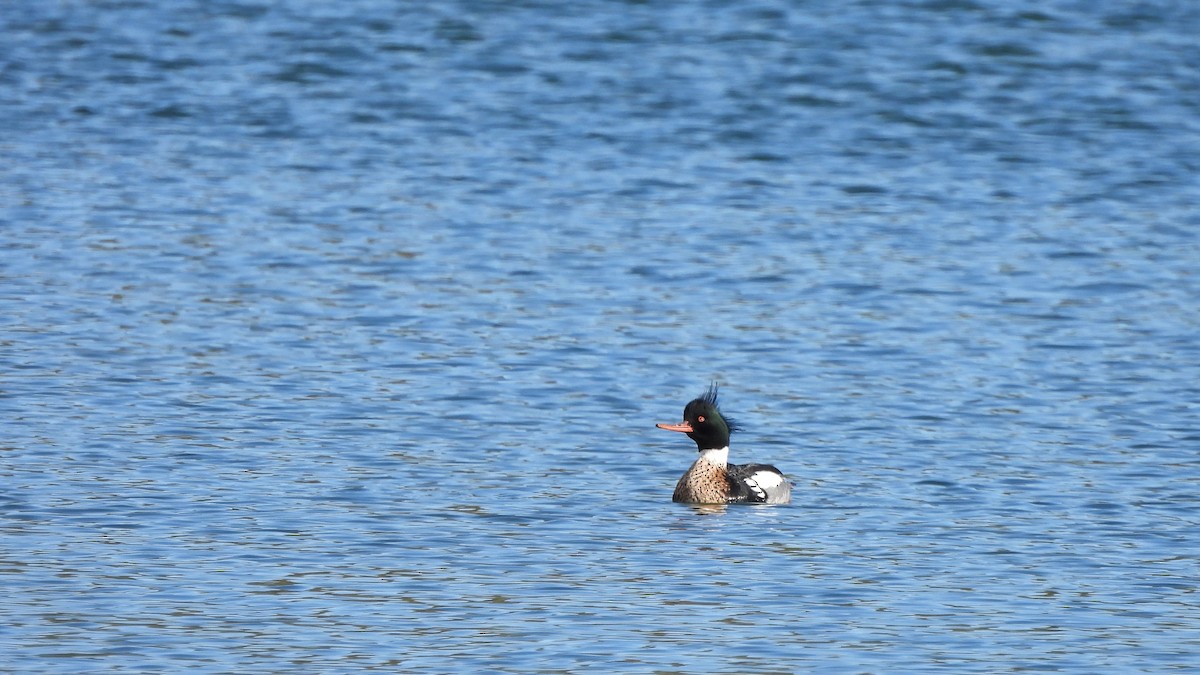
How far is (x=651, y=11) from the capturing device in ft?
135

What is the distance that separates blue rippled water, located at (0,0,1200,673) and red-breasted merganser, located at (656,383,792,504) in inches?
12.5

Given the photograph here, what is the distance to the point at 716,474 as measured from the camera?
16.0 m

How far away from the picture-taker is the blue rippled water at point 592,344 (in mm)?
12609

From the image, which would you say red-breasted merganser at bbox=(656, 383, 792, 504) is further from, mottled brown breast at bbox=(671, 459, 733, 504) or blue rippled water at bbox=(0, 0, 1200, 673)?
blue rippled water at bbox=(0, 0, 1200, 673)

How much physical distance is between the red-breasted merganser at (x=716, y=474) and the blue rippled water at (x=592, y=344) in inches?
12.5

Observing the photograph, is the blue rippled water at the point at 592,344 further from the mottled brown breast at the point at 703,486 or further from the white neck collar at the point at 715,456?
the white neck collar at the point at 715,456

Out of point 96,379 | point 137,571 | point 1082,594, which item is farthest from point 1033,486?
point 96,379

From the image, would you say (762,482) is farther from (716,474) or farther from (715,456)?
(715,456)

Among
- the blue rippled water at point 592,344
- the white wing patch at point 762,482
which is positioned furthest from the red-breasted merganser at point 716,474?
the blue rippled water at point 592,344

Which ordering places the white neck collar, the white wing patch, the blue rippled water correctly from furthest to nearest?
the white neck collar < the white wing patch < the blue rippled water

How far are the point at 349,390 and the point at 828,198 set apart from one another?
34.2ft

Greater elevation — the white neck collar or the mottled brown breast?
the white neck collar

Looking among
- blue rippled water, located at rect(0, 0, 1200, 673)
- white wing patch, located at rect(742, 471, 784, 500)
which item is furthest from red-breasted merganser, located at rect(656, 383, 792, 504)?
blue rippled water, located at rect(0, 0, 1200, 673)

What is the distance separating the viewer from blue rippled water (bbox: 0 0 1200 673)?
41.4 ft
